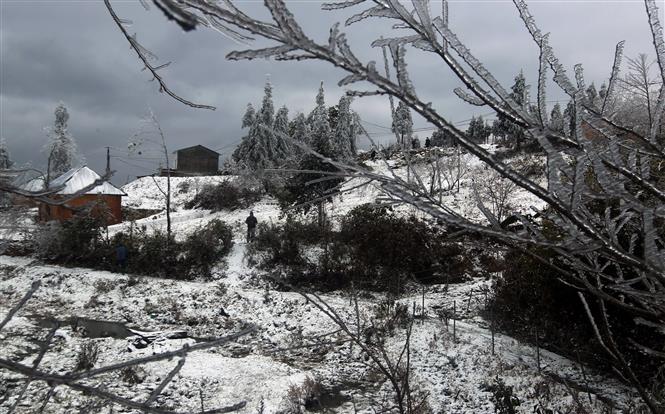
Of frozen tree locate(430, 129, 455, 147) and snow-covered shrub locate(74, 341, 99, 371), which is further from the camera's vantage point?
snow-covered shrub locate(74, 341, 99, 371)

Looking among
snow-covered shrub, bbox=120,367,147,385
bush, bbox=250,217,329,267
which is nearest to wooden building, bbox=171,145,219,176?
bush, bbox=250,217,329,267

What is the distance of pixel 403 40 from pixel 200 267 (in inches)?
Answer: 670

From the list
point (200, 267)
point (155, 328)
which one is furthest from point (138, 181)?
point (155, 328)

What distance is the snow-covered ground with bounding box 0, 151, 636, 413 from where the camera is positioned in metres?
6.56

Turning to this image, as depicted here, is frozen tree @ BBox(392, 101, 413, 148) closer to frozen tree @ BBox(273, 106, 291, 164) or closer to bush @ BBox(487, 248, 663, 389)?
bush @ BBox(487, 248, 663, 389)

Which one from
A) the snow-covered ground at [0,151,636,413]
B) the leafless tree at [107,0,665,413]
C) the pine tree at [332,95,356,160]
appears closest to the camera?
the leafless tree at [107,0,665,413]

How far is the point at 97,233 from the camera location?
17.5 meters

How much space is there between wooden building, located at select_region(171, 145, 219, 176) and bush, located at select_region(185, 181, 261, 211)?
62.9ft

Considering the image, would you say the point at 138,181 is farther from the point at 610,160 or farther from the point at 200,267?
the point at 610,160

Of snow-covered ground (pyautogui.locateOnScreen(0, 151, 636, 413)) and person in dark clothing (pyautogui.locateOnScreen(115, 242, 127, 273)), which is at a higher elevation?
person in dark clothing (pyautogui.locateOnScreen(115, 242, 127, 273))

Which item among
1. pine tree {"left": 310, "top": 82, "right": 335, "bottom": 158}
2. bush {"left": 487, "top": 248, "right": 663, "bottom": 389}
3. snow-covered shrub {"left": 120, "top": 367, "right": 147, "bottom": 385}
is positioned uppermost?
pine tree {"left": 310, "top": 82, "right": 335, "bottom": 158}

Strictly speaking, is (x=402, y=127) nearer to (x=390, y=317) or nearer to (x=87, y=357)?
(x=87, y=357)

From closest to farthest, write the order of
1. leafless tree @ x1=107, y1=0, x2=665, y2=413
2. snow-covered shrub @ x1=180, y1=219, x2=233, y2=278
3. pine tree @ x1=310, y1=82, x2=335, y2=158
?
1. leafless tree @ x1=107, y1=0, x2=665, y2=413
2. snow-covered shrub @ x1=180, y1=219, x2=233, y2=278
3. pine tree @ x1=310, y1=82, x2=335, y2=158

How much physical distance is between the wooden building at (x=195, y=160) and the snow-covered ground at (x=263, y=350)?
1375 inches
